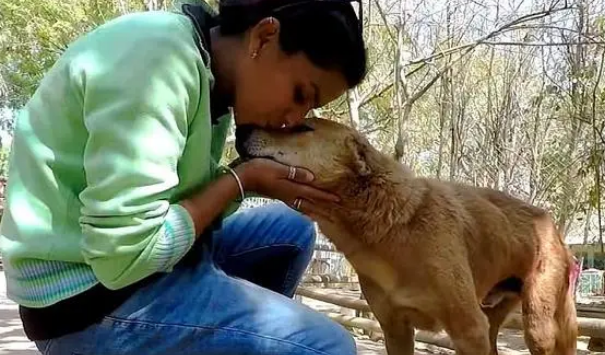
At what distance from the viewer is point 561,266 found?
3.26 meters

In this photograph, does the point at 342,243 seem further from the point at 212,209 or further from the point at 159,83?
the point at 159,83

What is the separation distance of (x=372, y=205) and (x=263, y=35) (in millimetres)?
1069

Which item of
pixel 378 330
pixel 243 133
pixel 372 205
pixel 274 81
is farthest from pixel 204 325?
pixel 378 330

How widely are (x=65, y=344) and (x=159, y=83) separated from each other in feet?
1.83

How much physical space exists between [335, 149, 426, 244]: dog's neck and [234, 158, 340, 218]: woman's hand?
0.71 feet

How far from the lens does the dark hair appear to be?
1.57m

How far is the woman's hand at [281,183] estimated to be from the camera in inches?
69.7

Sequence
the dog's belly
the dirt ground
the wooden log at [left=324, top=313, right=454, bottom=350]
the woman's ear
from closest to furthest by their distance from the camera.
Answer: the woman's ear, the dog's belly, the wooden log at [left=324, top=313, right=454, bottom=350], the dirt ground

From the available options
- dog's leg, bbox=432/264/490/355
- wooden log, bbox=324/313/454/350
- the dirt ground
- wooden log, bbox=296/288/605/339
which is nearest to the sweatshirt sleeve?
dog's leg, bbox=432/264/490/355

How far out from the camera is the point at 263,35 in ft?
5.15

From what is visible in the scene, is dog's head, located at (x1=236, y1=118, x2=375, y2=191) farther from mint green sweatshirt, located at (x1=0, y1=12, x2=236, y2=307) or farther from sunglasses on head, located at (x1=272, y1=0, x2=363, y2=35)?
mint green sweatshirt, located at (x1=0, y1=12, x2=236, y2=307)

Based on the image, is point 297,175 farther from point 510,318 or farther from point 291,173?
point 510,318

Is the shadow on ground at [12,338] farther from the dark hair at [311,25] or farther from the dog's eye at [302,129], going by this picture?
the dark hair at [311,25]

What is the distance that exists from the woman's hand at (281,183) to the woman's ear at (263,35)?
0.96ft
